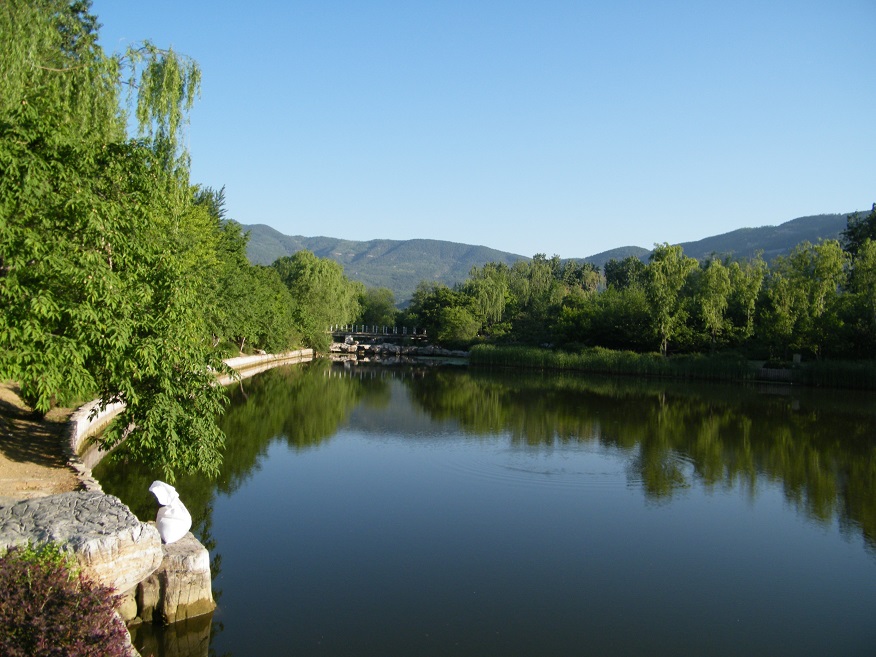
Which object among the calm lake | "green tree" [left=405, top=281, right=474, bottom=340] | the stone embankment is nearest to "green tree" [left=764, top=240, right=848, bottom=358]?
the calm lake

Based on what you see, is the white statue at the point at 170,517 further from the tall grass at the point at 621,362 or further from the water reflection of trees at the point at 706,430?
the tall grass at the point at 621,362

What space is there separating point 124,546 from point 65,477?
476cm

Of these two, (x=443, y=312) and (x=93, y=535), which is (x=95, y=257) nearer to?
(x=93, y=535)

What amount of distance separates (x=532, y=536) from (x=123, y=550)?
6.59 metres

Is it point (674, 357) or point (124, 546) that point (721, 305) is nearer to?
point (674, 357)

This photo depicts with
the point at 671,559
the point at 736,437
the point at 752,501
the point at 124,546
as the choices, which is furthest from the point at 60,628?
the point at 736,437

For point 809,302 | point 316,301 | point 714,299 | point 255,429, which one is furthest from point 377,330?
point 255,429

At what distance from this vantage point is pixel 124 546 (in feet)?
22.4

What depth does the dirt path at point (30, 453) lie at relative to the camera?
32.9ft

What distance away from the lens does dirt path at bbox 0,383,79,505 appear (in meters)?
10.0

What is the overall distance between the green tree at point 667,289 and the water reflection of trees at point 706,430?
32.9 ft

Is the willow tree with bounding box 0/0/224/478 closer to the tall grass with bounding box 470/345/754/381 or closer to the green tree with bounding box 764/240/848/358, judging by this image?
the tall grass with bounding box 470/345/754/381

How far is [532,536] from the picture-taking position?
37.5 ft

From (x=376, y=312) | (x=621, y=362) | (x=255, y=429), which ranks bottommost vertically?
(x=255, y=429)
